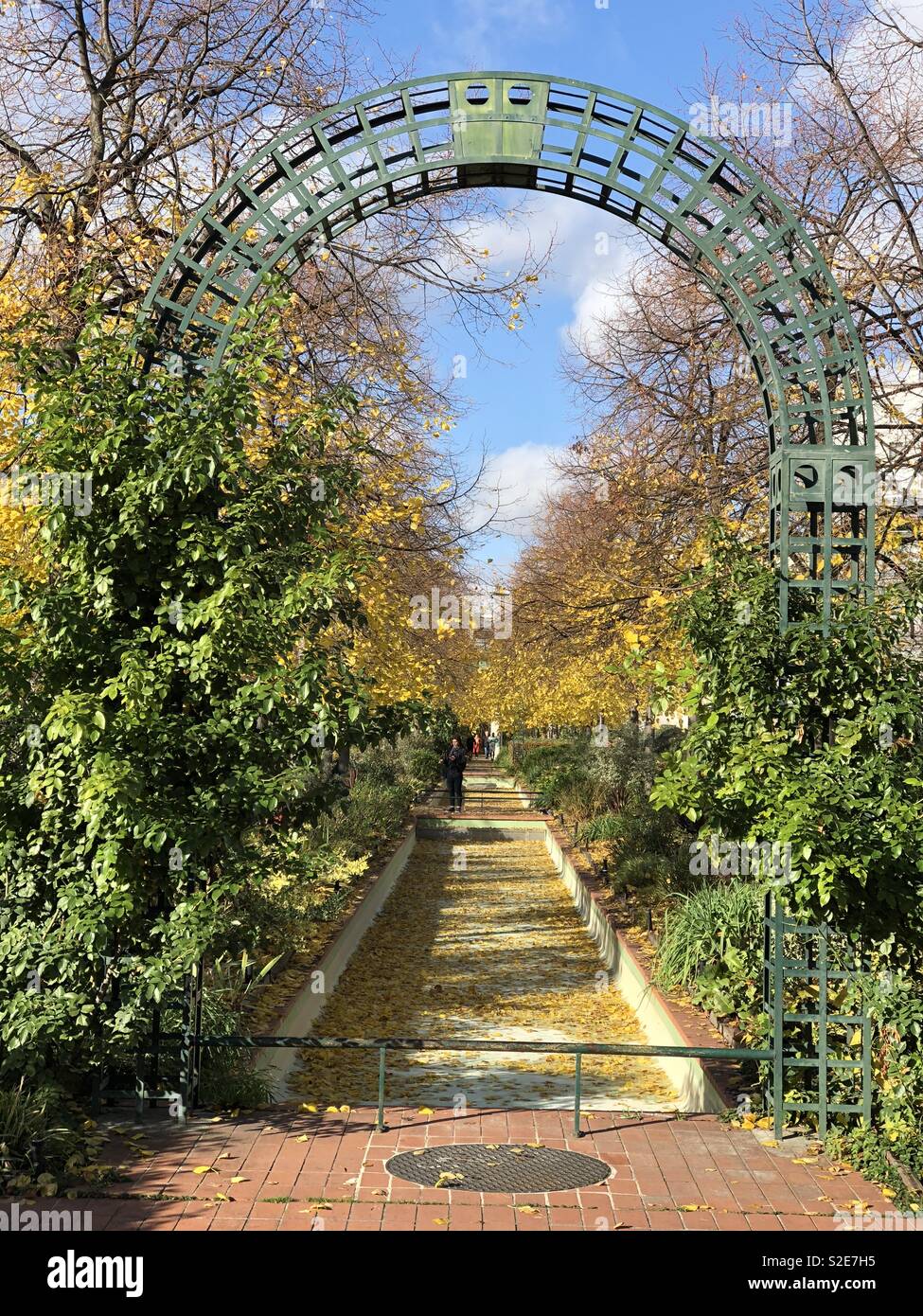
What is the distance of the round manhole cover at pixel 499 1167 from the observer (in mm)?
5457

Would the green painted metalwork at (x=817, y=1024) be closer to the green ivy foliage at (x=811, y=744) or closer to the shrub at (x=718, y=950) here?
the green ivy foliage at (x=811, y=744)

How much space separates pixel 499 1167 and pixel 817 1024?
1817mm

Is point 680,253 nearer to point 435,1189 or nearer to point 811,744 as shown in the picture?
point 811,744

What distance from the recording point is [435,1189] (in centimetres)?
536

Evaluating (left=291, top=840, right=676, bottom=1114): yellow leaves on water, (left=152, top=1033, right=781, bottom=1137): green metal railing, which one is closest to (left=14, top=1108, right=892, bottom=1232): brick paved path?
(left=152, top=1033, right=781, bottom=1137): green metal railing

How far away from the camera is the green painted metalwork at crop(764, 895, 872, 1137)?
240 inches

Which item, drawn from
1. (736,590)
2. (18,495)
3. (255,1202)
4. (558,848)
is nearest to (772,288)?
(736,590)

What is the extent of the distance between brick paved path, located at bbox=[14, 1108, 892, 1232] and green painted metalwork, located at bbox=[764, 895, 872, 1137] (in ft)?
1.16

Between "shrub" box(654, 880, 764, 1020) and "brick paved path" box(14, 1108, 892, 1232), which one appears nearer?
"brick paved path" box(14, 1108, 892, 1232)

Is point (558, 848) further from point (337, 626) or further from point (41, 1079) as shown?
point (41, 1079)

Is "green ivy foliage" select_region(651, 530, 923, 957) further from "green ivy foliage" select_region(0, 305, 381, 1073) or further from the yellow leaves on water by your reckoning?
the yellow leaves on water

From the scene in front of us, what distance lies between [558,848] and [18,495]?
16218 mm

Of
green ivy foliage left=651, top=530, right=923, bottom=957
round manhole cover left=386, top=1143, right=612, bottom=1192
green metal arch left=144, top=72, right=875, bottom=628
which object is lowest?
round manhole cover left=386, top=1143, right=612, bottom=1192

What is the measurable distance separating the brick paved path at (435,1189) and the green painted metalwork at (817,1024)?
353 millimetres
